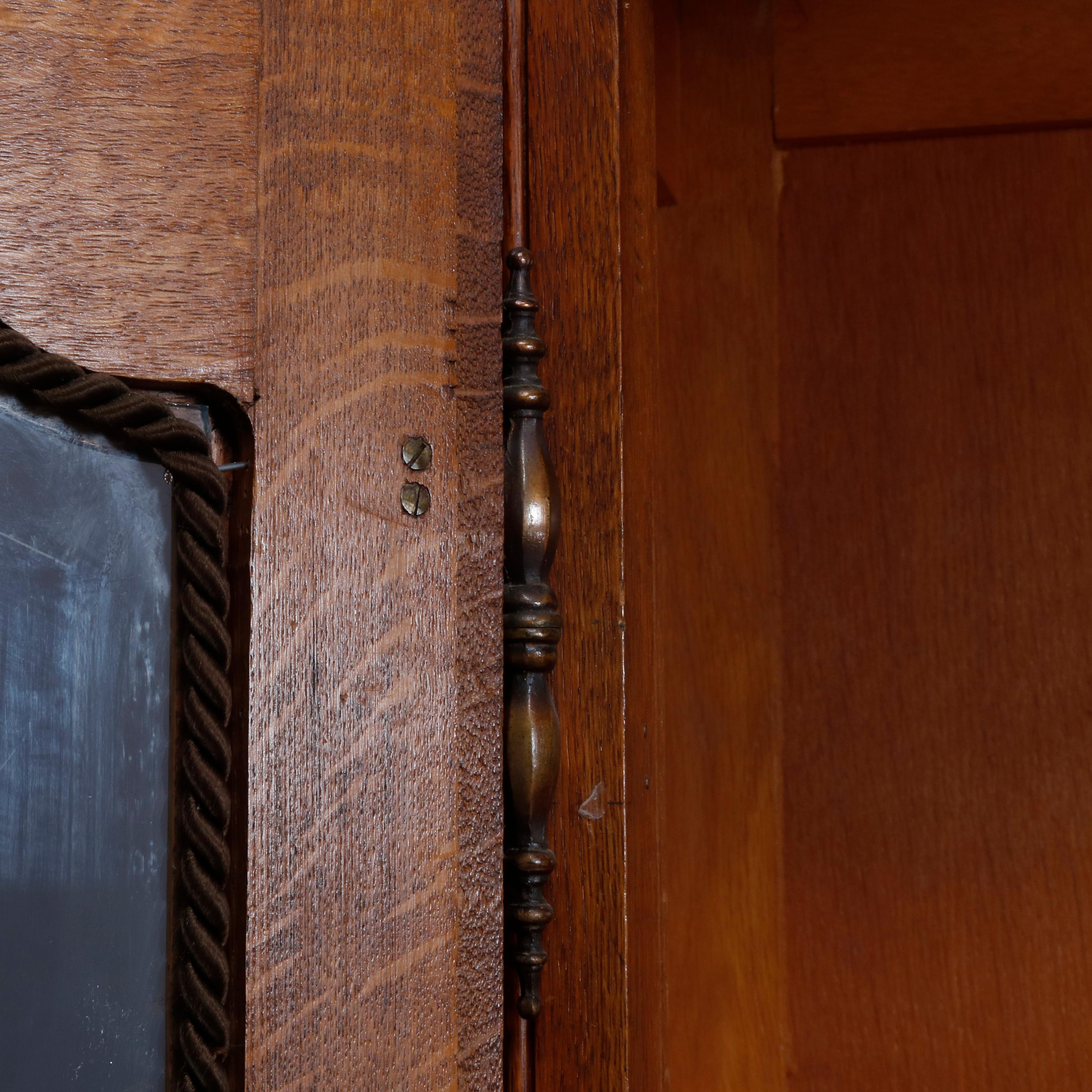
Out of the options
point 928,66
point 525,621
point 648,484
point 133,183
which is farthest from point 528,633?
point 928,66

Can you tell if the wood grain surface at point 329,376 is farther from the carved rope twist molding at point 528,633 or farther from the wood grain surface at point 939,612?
the wood grain surface at point 939,612

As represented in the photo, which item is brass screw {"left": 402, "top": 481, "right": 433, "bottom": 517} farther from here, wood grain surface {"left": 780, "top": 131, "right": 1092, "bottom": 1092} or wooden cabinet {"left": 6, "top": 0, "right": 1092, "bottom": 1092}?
wood grain surface {"left": 780, "top": 131, "right": 1092, "bottom": 1092}

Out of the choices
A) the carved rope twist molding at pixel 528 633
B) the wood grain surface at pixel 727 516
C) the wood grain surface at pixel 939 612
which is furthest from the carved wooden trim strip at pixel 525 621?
the wood grain surface at pixel 939 612

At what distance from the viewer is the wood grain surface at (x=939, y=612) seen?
Answer: 775 millimetres

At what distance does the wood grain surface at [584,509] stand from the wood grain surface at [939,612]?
0.35m

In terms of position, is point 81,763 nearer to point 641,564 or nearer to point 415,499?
point 415,499

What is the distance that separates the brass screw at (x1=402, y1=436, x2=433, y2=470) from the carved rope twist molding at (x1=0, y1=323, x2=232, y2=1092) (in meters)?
0.07

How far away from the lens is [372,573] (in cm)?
43

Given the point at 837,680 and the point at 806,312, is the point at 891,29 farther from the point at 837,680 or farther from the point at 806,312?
the point at 837,680

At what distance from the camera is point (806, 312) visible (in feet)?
2.72

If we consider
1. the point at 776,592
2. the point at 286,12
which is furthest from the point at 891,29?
the point at 286,12

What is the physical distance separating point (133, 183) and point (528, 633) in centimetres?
22

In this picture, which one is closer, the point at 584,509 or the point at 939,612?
the point at 584,509

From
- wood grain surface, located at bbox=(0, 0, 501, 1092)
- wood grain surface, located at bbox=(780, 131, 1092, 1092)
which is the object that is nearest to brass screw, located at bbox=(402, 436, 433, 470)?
wood grain surface, located at bbox=(0, 0, 501, 1092)
